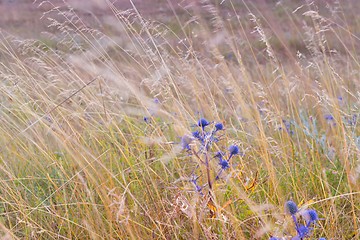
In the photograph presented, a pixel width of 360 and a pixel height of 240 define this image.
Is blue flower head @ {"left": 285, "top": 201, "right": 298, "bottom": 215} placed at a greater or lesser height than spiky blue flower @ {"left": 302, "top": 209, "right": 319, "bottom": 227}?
greater

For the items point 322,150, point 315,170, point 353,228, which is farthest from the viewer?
point 322,150

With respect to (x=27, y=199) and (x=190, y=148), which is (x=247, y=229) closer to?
(x=190, y=148)

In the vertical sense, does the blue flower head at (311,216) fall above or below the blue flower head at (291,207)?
below

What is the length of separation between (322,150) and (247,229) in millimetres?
930

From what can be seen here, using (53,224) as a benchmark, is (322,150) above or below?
below

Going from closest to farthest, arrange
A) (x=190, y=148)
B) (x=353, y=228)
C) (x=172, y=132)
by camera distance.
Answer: (x=190, y=148)
(x=353, y=228)
(x=172, y=132)

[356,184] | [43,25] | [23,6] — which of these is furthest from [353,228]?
[23,6]

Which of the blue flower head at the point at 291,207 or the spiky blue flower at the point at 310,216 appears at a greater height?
the blue flower head at the point at 291,207

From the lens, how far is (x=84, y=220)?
1880 millimetres


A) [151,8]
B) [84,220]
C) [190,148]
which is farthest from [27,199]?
[151,8]

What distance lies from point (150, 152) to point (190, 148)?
2.21ft

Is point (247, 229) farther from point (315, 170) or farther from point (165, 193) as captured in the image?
point (315, 170)

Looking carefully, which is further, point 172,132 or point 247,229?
point 172,132

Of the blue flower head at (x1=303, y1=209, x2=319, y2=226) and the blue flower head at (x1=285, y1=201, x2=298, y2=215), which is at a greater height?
the blue flower head at (x1=285, y1=201, x2=298, y2=215)
